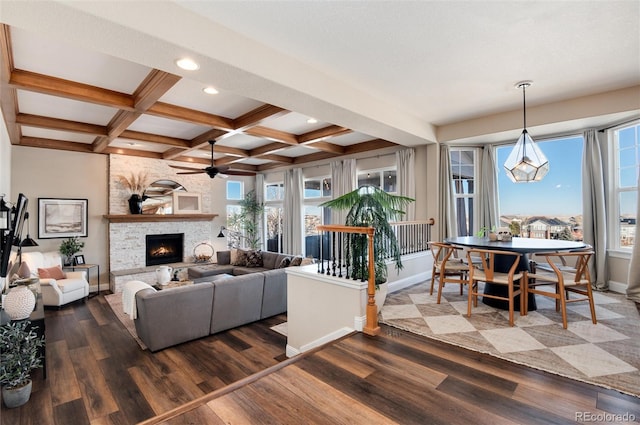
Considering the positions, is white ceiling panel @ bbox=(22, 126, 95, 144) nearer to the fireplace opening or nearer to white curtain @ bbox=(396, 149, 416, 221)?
the fireplace opening

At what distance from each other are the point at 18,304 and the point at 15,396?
2.63 ft

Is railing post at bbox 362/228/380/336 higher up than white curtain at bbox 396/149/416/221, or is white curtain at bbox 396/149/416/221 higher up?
white curtain at bbox 396/149/416/221

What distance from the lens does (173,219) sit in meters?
7.76

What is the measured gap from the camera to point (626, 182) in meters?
4.38

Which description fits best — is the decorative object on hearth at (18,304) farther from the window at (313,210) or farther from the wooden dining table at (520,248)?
the window at (313,210)

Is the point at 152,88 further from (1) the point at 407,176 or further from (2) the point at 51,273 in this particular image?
(2) the point at 51,273

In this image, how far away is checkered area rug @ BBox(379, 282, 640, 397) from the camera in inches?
91.5

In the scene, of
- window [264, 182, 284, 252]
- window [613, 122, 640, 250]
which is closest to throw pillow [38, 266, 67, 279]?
window [264, 182, 284, 252]

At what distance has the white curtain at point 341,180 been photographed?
6.98m

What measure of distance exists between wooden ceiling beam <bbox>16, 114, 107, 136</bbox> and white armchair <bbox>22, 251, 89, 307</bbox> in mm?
2376

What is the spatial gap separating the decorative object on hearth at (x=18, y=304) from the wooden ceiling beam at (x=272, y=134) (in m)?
3.36

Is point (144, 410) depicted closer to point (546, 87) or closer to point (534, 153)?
point (534, 153)

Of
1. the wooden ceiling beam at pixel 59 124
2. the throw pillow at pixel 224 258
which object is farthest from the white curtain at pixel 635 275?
the wooden ceiling beam at pixel 59 124

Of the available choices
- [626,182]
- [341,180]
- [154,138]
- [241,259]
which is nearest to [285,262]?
[241,259]
